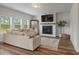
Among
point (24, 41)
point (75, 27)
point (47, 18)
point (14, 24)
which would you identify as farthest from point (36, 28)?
point (75, 27)

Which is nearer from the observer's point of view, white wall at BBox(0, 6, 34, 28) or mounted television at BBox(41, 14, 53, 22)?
white wall at BBox(0, 6, 34, 28)

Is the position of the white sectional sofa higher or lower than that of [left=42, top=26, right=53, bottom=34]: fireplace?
lower

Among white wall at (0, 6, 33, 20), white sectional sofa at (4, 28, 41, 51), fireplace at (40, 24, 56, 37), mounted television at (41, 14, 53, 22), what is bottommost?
white sectional sofa at (4, 28, 41, 51)

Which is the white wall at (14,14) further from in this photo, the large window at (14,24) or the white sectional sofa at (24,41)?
the white sectional sofa at (24,41)

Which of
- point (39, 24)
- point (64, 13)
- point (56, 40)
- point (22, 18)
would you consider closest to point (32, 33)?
point (39, 24)

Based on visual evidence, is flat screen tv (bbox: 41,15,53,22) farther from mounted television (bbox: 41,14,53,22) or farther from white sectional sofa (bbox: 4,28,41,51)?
white sectional sofa (bbox: 4,28,41,51)

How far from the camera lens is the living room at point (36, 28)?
9.74ft

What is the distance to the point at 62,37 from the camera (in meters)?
3.12

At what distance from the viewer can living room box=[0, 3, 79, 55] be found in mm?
2969

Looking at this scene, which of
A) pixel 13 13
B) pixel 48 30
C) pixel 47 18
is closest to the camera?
pixel 13 13

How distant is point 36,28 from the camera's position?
11.3ft

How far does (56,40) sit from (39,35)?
0.67 metres

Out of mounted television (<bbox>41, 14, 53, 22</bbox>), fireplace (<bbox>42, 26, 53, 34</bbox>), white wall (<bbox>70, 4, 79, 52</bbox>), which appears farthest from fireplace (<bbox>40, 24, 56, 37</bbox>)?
white wall (<bbox>70, 4, 79, 52</bbox>)

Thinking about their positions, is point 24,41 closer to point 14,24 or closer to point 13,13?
point 14,24
